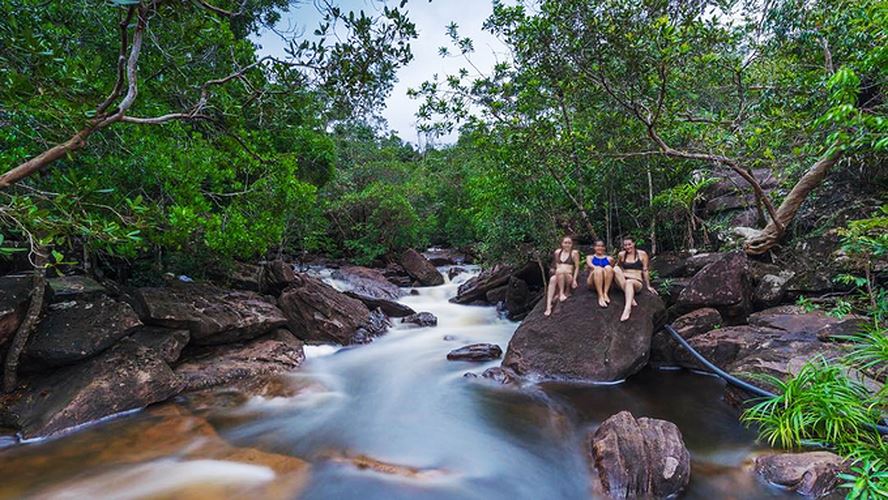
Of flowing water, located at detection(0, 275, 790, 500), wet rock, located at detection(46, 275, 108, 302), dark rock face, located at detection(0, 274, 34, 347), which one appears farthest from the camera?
wet rock, located at detection(46, 275, 108, 302)

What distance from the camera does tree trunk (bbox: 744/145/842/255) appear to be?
7262 mm

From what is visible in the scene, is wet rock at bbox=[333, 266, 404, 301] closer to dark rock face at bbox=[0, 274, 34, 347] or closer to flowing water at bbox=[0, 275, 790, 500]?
flowing water at bbox=[0, 275, 790, 500]

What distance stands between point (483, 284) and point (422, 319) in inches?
129

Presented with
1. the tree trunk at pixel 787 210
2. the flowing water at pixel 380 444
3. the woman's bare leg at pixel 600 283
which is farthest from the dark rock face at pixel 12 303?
the tree trunk at pixel 787 210

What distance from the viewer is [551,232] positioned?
412 inches

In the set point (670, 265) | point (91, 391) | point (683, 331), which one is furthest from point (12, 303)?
point (670, 265)

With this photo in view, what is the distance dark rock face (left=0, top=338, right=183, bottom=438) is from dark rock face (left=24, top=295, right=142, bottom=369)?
17cm

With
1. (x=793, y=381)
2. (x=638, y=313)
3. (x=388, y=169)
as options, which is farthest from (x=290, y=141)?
(x=388, y=169)

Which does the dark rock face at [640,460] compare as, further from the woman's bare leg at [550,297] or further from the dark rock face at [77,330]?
the dark rock face at [77,330]

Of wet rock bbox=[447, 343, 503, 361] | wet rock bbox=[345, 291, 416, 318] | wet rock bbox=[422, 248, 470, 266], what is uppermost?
wet rock bbox=[422, 248, 470, 266]

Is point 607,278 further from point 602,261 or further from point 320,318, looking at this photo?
point 320,318

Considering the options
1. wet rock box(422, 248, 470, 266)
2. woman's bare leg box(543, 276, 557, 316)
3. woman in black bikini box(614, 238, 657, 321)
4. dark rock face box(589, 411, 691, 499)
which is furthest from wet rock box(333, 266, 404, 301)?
dark rock face box(589, 411, 691, 499)

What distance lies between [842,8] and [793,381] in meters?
5.47

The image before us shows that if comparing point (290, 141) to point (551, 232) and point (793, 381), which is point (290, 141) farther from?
point (793, 381)
